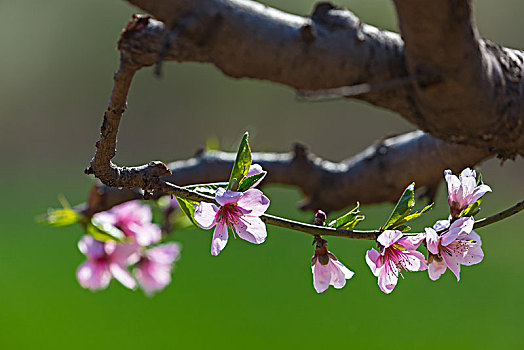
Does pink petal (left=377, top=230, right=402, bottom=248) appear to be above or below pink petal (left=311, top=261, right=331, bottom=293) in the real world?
above

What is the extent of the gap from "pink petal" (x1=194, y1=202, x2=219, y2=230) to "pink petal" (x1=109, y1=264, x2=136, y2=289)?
0.40 meters

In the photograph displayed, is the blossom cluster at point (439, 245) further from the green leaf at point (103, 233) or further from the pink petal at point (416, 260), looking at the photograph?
the green leaf at point (103, 233)

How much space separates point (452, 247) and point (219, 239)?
0.42ft

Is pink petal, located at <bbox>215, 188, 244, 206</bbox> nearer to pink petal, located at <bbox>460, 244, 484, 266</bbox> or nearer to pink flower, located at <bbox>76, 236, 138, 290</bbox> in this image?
pink petal, located at <bbox>460, 244, 484, 266</bbox>

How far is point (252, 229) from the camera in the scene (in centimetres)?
32

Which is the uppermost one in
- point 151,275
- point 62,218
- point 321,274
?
point 321,274

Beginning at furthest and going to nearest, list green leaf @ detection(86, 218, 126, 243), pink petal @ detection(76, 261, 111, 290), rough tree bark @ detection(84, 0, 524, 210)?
pink petal @ detection(76, 261, 111, 290) → green leaf @ detection(86, 218, 126, 243) → rough tree bark @ detection(84, 0, 524, 210)

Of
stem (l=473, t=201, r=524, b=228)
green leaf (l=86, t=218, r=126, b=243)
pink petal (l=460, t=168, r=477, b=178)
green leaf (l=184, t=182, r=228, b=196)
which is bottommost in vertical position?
green leaf (l=86, t=218, r=126, b=243)

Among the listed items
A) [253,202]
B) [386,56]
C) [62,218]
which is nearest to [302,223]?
[253,202]

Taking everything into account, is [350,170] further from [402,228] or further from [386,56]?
[402,228]

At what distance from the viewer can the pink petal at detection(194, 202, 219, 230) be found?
32cm

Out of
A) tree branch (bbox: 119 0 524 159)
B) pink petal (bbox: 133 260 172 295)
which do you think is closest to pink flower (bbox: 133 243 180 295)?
pink petal (bbox: 133 260 172 295)

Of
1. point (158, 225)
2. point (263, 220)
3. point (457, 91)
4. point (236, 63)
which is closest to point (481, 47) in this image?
point (457, 91)

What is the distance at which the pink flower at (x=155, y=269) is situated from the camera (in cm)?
80
